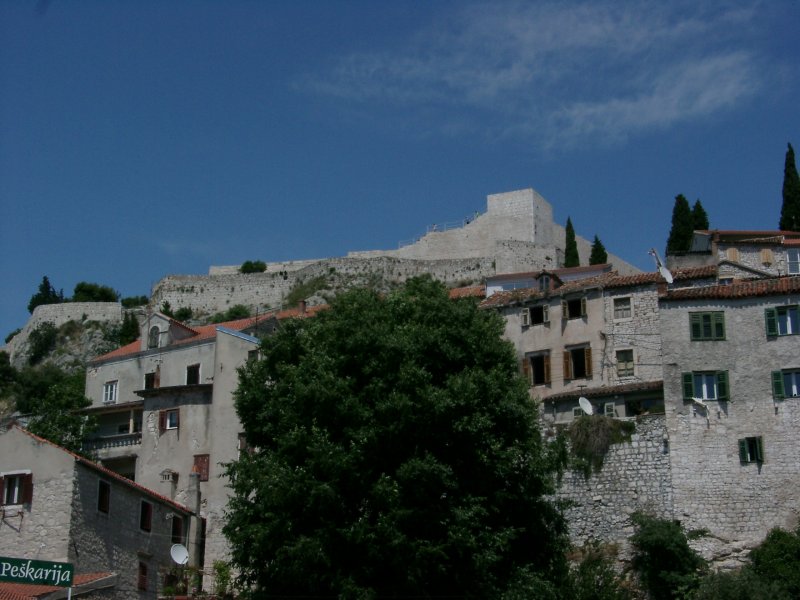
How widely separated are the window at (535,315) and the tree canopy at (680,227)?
2722cm

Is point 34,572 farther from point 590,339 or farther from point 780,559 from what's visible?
point 590,339

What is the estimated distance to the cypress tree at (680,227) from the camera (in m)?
80.8

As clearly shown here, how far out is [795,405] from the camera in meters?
45.0

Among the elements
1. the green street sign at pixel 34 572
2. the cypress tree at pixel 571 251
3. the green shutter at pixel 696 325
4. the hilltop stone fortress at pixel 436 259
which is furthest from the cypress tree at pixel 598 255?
the green street sign at pixel 34 572

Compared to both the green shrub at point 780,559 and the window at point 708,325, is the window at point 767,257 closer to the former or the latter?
the window at point 708,325

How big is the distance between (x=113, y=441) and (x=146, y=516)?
1303cm

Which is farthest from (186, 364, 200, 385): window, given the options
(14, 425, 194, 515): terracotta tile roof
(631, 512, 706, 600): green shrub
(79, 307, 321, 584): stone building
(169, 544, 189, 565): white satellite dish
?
(631, 512, 706, 600): green shrub

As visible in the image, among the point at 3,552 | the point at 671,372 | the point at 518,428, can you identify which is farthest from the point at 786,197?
the point at 3,552

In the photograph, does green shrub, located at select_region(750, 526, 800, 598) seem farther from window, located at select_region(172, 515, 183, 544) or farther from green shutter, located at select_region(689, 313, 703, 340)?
window, located at select_region(172, 515, 183, 544)

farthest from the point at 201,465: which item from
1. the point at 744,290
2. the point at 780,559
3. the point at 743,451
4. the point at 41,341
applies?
the point at 41,341

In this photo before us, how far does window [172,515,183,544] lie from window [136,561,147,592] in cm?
316

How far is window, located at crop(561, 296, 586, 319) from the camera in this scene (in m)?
54.2

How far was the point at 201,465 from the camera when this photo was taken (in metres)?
52.5

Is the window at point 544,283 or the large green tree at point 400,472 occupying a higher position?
the window at point 544,283
